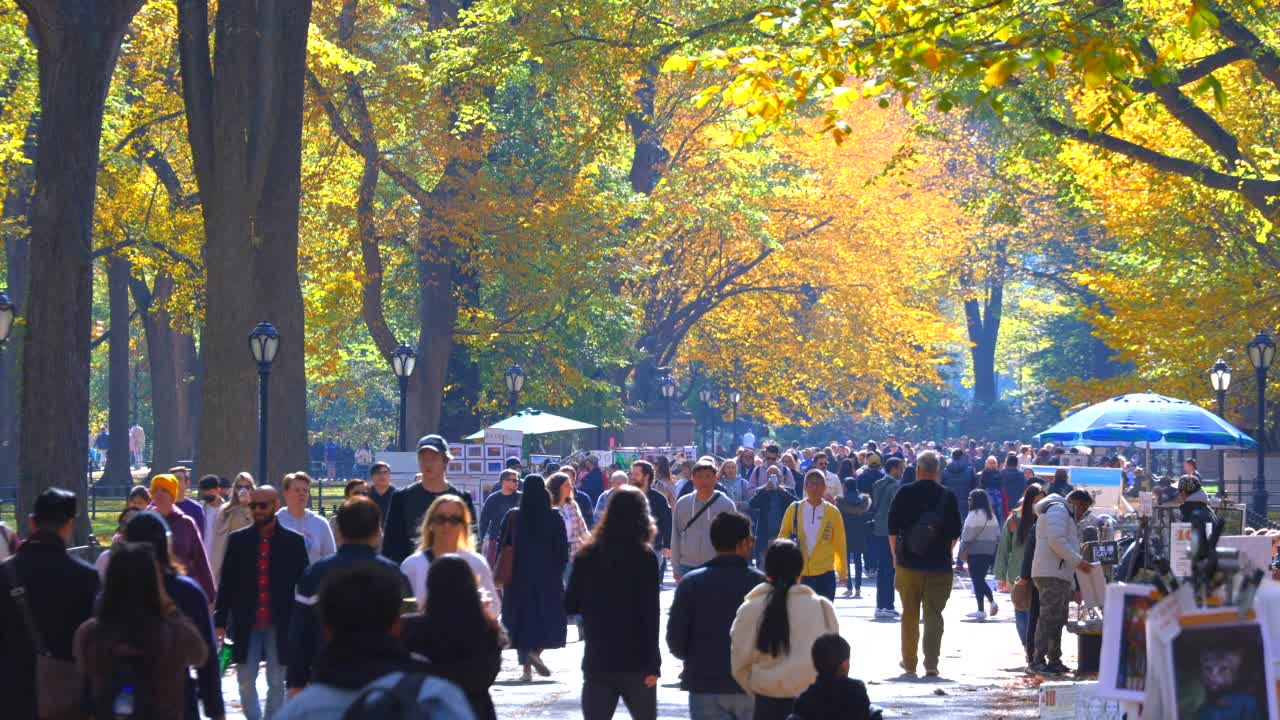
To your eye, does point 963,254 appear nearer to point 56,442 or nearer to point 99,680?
point 56,442

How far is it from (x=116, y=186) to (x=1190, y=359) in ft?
70.8

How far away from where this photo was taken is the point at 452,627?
22.1 ft

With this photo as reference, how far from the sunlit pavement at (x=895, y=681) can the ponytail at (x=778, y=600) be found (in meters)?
4.72

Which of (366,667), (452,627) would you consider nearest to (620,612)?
(452,627)

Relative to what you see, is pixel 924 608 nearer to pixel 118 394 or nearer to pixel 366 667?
pixel 366 667

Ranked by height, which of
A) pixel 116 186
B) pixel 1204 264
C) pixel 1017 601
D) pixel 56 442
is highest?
pixel 116 186

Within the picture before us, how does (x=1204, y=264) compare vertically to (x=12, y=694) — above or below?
above

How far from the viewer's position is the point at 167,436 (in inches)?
1815

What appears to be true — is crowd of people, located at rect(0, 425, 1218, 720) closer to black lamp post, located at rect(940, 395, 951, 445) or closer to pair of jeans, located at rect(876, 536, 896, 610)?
pair of jeans, located at rect(876, 536, 896, 610)

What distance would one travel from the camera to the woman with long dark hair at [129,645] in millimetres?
7191

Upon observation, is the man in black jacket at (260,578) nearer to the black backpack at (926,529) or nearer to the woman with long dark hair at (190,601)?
the woman with long dark hair at (190,601)

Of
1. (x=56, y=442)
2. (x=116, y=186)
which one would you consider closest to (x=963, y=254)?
(x=116, y=186)

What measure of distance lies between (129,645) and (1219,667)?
13.8 feet

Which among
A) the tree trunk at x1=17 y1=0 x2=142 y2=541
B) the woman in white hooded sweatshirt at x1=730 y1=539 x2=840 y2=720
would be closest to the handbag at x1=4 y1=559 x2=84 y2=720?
the woman in white hooded sweatshirt at x1=730 y1=539 x2=840 y2=720
